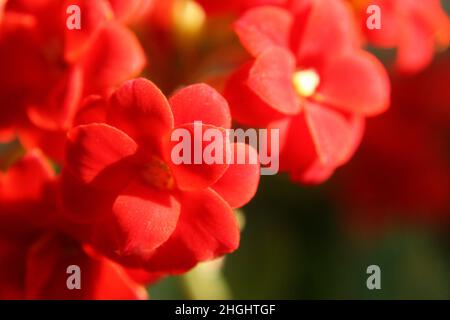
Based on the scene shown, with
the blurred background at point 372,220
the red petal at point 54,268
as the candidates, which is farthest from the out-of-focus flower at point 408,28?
the red petal at point 54,268

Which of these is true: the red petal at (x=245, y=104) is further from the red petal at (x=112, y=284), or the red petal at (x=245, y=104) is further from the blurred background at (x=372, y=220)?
the blurred background at (x=372, y=220)

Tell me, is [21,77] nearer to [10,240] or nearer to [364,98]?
[10,240]

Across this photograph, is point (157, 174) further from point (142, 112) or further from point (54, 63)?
point (54, 63)

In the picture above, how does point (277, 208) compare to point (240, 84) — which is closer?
point (240, 84)

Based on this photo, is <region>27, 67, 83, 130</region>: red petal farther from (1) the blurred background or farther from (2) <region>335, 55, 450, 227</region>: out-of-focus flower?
(2) <region>335, 55, 450, 227</region>: out-of-focus flower

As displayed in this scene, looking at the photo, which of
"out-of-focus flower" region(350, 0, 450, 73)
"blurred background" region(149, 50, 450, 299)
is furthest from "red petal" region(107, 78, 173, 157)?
"blurred background" region(149, 50, 450, 299)

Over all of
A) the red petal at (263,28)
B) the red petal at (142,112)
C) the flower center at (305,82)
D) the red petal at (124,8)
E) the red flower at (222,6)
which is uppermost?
the red flower at (222,6)

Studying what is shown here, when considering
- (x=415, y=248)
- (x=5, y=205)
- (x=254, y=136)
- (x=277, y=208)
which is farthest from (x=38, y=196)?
(x=415, y=248)
